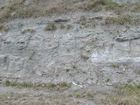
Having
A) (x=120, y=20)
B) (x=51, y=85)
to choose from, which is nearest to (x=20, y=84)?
(x=51, y=85)

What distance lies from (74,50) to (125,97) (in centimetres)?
335

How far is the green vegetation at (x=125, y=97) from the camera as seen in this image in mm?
6441

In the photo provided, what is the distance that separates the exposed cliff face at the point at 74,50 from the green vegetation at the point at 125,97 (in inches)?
16.6

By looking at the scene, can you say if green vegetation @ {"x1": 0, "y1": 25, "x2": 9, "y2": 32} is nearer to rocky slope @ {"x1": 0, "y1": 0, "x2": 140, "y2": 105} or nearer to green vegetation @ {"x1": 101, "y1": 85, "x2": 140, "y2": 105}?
rocky slope @ {"x1": 0, "y1": 0, "x2": 140, "y2": 105}

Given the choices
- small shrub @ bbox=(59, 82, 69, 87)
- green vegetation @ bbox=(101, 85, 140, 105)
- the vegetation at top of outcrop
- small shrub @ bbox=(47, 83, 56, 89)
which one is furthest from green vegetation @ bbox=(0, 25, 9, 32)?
green vegetation @ bbox=(101, 85, 140, 105)

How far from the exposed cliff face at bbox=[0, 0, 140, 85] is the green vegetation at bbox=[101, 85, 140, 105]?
1.38 ft

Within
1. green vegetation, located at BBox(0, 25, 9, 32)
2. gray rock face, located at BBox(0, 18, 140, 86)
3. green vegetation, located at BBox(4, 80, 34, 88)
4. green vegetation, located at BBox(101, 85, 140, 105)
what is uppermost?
green vegetation, located at BBox(0, 25, 9, 32)

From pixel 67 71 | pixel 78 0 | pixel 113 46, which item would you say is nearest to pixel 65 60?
pixel 67 71

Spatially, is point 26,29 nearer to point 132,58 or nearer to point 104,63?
point 104,63

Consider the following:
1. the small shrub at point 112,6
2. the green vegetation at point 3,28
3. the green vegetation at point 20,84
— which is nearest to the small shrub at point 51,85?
the green vegetation at point 20,84

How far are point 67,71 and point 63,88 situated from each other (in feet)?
2.91

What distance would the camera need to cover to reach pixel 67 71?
8898 millimetres

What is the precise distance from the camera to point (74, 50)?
934 centimetres

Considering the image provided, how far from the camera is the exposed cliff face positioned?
8531 millimetres
